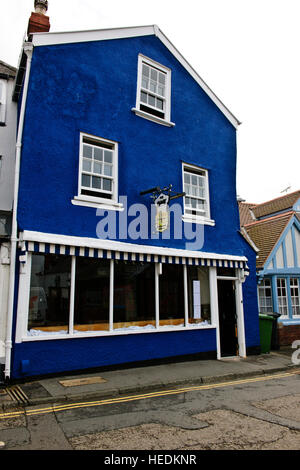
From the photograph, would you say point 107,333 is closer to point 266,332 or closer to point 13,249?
point 13,249

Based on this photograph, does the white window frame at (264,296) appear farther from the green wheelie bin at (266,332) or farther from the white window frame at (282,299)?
the green wheelie bin at (266,332)

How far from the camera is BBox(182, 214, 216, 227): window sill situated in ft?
38.4

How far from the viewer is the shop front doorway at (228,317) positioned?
40.5 feet

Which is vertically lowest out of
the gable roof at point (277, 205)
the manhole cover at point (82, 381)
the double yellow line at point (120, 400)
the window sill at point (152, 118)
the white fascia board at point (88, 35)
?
the double yellow line at point (120, 400)

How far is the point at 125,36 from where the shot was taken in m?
11.3

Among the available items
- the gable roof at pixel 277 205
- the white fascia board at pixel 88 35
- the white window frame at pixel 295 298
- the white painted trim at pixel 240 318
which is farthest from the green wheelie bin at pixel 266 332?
the white fascia board at pixel 88 35

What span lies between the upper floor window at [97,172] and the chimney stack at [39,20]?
3698 millimetres

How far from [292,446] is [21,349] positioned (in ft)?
19.4

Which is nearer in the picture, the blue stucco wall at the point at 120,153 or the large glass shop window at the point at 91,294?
the blue stucco wall at the point at 120,153

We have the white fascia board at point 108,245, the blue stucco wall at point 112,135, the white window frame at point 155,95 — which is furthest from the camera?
the white window frame at point 155,95

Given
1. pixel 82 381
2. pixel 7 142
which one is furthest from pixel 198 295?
pixel 7 142

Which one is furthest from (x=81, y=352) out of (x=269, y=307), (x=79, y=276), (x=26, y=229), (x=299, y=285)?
(x=299, y=285)

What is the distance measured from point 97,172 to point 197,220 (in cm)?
396

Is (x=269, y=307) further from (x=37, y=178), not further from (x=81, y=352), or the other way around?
(x=37, y=178)
